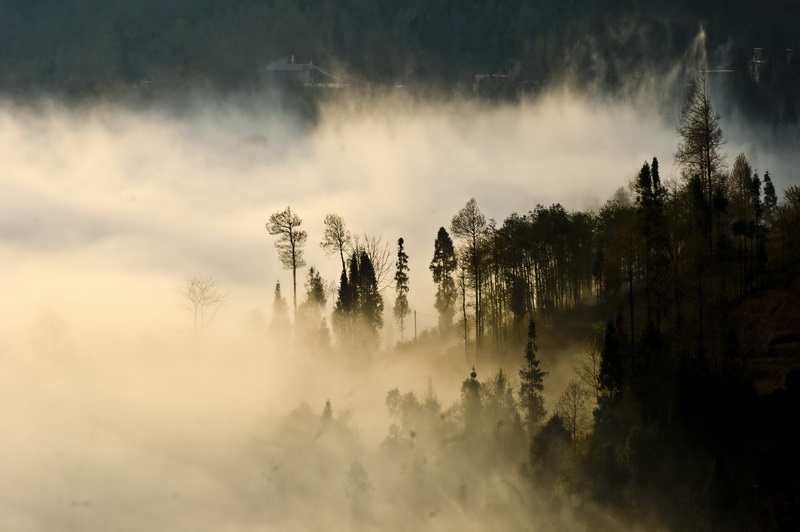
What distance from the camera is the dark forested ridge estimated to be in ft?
346

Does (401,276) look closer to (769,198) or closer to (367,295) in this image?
(367,295)

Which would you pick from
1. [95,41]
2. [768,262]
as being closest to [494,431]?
[768,262]

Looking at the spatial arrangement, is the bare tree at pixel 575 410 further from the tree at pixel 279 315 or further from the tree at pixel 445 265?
the tree at pixel 279 315

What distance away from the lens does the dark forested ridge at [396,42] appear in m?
106

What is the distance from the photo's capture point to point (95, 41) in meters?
146

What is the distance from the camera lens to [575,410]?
189 ft

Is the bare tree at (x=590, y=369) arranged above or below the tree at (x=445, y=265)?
below

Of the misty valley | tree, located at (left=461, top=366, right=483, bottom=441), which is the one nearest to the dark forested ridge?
the misty valley

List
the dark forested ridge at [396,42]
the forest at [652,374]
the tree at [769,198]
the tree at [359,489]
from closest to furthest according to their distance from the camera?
1. the forest at [652,374]
2. the tree at [359,489]
3. the tree at [769,198]
4. the dark forested ridge at [396,42]

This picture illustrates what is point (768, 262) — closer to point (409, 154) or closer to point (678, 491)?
point (678, 491)

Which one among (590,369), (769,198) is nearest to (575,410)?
(590,369)

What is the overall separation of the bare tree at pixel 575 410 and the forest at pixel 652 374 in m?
0.19

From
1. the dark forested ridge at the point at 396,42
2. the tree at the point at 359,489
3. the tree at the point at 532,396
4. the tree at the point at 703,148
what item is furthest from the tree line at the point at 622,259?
the dark forested ridge at the point at 396,42

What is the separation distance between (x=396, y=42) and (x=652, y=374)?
9032cm
